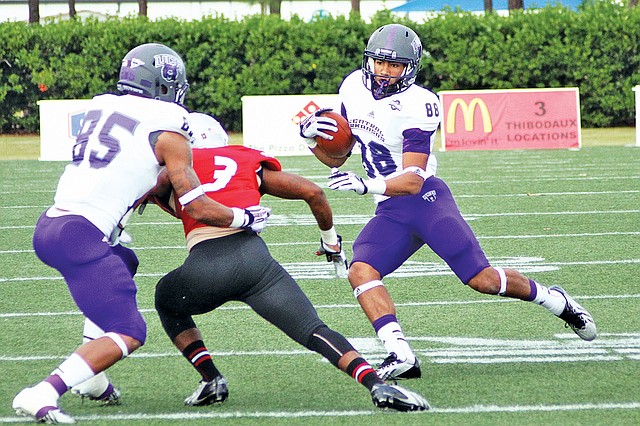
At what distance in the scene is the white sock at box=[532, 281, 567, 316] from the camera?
551cm

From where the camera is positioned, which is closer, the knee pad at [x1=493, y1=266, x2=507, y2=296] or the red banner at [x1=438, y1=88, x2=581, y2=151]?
the knee pad at [x1=493, y1=266, x2=507, y2=296]

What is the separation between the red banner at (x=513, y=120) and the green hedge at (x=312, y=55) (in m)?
3.65

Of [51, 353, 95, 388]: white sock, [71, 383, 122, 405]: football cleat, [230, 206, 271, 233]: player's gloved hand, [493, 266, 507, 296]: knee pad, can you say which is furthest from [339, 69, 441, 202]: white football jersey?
[51, 353, 95, 388]: white sock

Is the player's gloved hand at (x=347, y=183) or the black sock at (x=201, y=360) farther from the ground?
the player's gloved hand at (x=347, y=183)

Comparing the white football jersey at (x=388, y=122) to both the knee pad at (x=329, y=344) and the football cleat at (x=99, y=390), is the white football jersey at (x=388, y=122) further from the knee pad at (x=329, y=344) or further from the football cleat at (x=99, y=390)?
the football cleat at (x=99, y=390)

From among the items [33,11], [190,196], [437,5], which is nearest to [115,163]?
[190,196]

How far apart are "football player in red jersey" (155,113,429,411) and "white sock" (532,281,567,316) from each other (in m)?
1.31

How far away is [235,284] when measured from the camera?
4.48 metres

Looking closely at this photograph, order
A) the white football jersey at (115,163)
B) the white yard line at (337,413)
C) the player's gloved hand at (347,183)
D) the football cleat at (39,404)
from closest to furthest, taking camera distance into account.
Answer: the football cleat at (39,404) → the white football jersey at (115,163) → the white yard line at (337,413) → the player's gloved hand at (347,183)

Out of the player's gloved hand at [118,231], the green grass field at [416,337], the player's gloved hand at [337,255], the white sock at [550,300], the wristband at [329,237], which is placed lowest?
the green grass field at [416,337]

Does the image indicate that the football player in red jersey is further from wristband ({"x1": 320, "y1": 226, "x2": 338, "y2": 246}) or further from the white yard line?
wristband ({"x1": 320, "y1": 226, "x2": 338, "y2": 246})

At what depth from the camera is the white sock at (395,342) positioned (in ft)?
16.2

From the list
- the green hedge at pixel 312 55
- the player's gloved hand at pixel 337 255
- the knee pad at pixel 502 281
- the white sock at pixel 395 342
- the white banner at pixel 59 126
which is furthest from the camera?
the green hedge at pixel 312 55

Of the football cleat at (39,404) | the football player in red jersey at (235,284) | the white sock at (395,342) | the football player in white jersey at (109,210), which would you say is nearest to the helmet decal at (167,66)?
the football player in white jersey at (109,210)
